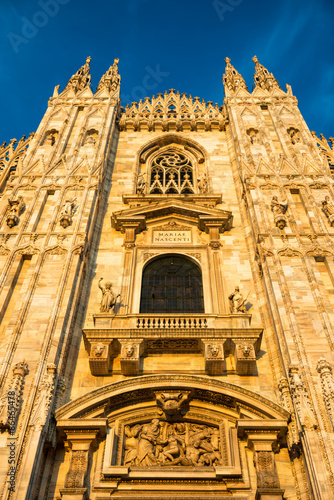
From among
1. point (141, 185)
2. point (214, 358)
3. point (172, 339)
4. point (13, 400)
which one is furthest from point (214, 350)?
point (141, 185)

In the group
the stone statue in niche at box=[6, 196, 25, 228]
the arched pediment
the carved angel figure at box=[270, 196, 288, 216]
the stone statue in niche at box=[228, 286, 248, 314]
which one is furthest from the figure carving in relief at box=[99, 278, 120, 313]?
the carved angel figure at box=[270, 196, 288, 216]

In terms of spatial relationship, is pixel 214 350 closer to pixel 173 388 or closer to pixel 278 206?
pixel 173 388

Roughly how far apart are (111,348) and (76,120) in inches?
497

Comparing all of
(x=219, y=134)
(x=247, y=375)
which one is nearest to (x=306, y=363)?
(x=247, y=375)

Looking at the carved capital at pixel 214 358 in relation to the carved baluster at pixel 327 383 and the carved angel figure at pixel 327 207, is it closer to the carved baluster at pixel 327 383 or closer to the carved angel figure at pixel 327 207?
the carved baluster at pixel 327 383

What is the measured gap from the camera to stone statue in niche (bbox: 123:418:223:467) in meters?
11.0

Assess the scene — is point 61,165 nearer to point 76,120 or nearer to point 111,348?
point 76,120

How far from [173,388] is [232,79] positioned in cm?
1843

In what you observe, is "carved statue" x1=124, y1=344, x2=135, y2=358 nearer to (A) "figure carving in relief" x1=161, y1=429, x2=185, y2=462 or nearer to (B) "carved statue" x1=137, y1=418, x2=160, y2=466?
(B) "carved statue" x1=137, y1=418, x2=160, y2=466

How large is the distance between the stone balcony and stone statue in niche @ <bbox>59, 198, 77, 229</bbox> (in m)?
3.94

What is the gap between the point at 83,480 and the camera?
10469 millimetres

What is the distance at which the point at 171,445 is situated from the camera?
37.2 ft

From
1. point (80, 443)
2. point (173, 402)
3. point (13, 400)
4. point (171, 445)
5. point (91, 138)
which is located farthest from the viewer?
point (91, 138)

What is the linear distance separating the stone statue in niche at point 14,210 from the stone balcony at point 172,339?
192 inches
